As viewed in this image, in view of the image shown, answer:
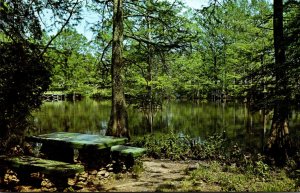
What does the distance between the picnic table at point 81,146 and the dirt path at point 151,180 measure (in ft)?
2.45

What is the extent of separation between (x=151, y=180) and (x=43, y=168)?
7.55ft

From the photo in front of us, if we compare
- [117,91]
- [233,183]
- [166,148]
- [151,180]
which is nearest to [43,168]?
[151,180]

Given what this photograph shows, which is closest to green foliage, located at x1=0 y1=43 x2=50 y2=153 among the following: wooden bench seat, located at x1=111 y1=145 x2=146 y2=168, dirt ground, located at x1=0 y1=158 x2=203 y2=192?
dirt ground, located at x1=0 y1=158 x2=203 y2=192

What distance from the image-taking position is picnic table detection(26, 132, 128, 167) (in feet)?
21.5

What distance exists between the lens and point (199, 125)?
21438 millimetres

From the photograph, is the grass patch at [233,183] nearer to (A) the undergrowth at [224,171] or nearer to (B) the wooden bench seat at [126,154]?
(A) the undergrowth at [224,171]

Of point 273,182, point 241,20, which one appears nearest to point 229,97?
point 241,20

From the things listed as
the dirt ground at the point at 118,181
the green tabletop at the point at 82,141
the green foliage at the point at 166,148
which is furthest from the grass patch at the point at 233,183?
the green foliage at the point at 166,148

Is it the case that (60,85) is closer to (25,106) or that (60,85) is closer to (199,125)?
(199,125)

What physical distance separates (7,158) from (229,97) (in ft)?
147

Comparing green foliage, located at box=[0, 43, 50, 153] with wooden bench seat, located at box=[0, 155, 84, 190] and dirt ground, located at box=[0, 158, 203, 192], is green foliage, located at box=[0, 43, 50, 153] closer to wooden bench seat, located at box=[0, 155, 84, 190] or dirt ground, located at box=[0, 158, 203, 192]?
dirt ground, located at box=[0, 158, 203, 192]

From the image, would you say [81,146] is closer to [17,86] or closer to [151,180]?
[151,180]

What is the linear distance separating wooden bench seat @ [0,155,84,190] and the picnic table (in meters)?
0.90

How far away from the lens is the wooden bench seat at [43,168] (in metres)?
5.25
